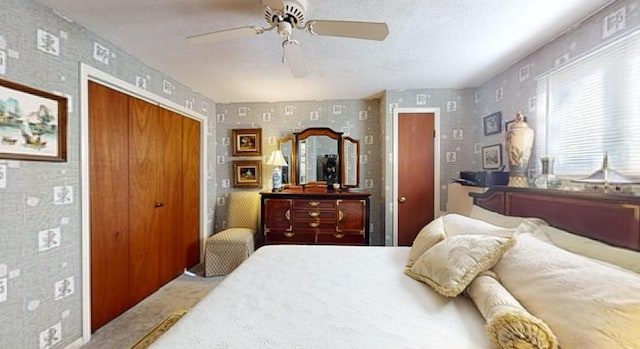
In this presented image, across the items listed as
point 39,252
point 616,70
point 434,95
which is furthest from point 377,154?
point 39,252

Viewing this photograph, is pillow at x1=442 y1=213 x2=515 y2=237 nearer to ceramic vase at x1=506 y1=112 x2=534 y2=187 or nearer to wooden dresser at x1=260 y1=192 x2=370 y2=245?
ceramic vase at x1=506 y1=112 x2=534 y2=187

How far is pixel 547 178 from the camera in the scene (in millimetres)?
2035

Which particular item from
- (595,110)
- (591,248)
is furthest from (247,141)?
(591,248)

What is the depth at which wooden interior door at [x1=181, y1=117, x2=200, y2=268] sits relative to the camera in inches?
137

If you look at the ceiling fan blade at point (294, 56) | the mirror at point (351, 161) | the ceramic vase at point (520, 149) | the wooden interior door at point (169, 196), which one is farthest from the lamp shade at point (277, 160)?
the ceramic vase at point (520, 149)

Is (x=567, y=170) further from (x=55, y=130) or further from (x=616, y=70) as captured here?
(x=55, y=130)

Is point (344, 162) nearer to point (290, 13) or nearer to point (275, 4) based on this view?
point (290, 13)

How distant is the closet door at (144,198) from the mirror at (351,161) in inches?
89.2

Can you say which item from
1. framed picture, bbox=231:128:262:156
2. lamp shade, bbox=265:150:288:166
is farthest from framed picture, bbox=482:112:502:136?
framed picture, bbox=231:128:262:156

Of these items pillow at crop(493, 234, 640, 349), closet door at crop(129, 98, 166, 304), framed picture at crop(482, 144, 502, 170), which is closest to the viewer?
pillow at crop(493, 234, 640, 349)

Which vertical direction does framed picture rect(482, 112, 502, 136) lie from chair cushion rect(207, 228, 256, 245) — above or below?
above

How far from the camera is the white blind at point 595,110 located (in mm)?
1569

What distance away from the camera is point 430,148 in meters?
3.58

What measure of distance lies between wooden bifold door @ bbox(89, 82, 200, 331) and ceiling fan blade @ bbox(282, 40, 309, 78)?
1.57m
